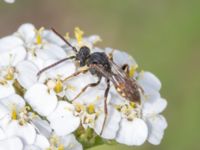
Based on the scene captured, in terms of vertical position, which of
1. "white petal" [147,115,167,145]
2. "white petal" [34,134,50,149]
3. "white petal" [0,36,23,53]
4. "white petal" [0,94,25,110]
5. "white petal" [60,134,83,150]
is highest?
"white petal" [0,36,23,53]

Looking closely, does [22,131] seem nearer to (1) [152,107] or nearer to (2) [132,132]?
(2) [132,132]

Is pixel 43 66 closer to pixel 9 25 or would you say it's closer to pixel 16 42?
pixel 16 42

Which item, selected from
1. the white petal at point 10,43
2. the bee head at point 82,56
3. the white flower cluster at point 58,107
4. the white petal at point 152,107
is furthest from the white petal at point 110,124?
the white petal at point 10,43

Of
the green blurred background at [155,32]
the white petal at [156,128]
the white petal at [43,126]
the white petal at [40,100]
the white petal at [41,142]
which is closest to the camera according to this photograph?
the white petal at [41,142]

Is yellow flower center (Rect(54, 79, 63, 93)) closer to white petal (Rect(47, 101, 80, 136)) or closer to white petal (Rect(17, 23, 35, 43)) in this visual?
white petal (Rect(47, 101, 80, 136))

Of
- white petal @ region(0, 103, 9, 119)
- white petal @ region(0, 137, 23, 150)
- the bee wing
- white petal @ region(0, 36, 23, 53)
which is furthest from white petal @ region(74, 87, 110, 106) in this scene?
white petal @ region(0, 36, 23, 53)

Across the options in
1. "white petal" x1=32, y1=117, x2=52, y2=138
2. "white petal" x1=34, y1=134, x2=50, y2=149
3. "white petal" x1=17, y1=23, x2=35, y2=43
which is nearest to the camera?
"white petal" x1=34, y1=134, x2=50, y2=149

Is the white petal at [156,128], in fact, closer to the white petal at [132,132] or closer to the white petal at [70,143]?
the white petal at [132,132]
